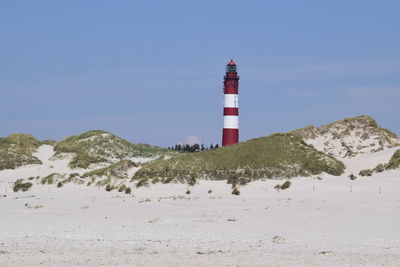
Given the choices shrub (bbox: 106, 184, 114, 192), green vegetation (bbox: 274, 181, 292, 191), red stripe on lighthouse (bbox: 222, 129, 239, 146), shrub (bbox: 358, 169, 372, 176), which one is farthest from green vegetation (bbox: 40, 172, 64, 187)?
shrub (bbox: 358, 169, 372, 176)

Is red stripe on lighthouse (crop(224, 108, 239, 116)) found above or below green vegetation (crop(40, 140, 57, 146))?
above

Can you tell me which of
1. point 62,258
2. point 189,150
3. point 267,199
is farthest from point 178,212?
point 189,150

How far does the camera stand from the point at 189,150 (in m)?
69.3

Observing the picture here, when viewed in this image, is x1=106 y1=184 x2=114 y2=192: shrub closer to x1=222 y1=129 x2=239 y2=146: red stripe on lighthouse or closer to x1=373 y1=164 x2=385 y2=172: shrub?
x1=373 y1=164 x2=385 y2=172: shrub

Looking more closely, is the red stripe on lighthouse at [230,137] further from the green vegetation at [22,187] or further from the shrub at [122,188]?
the shrub at [122,188]

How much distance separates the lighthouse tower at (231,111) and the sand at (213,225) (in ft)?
61.4

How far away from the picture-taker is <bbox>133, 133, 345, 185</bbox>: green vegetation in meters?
35.2

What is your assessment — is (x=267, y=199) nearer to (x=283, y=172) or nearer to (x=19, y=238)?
(x=283, y=172)

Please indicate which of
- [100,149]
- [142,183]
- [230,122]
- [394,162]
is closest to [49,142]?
[100,149]

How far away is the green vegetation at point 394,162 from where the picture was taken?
33281mm

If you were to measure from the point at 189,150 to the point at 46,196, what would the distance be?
1429 inches

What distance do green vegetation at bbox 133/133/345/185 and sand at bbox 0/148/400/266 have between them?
4.17 feet

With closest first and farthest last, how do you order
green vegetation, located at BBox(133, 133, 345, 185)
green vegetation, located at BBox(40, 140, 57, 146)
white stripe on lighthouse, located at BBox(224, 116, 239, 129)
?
green vegetation, located at BBox(133, 133, 345, 185) → white stripe on lighthouse, located at BBox(224, 116, 239, 129) → green vegetation, located at BBox(40, 140, 57, 146)

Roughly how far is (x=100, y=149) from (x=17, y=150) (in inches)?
262
